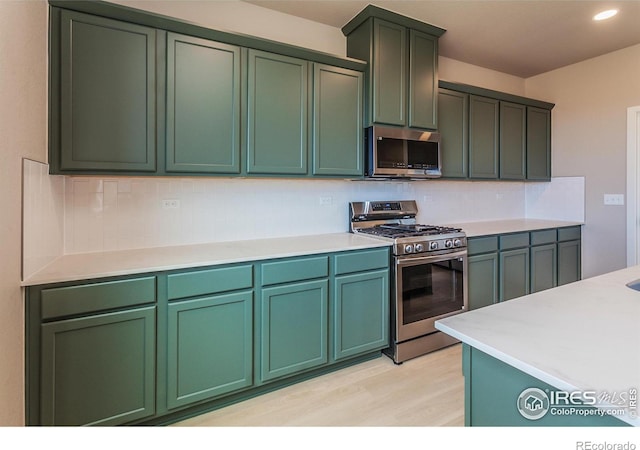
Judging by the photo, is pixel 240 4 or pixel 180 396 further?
pixel 240 4

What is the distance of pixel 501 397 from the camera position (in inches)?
34.8

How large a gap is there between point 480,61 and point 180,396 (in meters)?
4.17

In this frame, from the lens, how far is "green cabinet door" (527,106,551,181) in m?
3.73

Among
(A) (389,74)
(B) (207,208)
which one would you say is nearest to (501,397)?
(B) (207,208)

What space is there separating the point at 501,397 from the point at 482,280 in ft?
7.52

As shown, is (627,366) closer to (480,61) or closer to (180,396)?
(180,396)

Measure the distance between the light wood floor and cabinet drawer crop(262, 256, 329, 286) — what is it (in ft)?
2.43

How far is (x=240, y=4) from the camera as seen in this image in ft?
8.11

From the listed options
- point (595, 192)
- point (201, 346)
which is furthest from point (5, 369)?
point (595, 192)

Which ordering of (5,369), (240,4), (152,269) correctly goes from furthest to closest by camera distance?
(240,4) → (152,269) → (5,369)

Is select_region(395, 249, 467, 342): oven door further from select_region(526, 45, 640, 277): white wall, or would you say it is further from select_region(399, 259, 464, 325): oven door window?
select_region(526, 45, 640, 277): white wall

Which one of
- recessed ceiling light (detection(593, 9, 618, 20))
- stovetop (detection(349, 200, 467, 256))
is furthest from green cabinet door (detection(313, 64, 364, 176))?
recessed ceiling light (detection(593, 9, 618, 20))

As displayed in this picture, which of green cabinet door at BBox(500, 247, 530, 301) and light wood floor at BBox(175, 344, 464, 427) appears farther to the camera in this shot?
green cabinet door at BBox(500, 247, 530, 301)

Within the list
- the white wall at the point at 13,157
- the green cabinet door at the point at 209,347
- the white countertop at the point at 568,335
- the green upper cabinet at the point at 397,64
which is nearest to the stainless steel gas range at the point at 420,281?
the green upper cabinet at the point at 397,64
